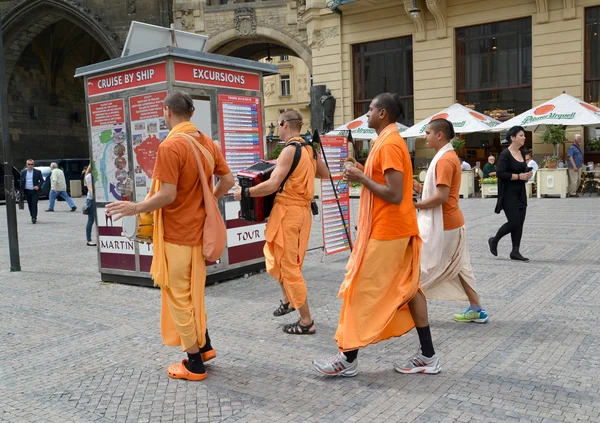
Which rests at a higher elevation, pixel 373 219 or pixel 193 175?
pixel 193 175

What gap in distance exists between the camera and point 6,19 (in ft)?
104

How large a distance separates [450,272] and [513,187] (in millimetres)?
3359

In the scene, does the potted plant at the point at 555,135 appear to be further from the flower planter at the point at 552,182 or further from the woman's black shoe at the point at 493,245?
the woman's black shoe at the point at 493,245

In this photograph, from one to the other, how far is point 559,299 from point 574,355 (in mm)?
1682

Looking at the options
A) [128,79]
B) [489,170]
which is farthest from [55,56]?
[128,79]

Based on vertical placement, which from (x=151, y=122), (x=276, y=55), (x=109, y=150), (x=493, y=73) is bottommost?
(x=109, y=150)

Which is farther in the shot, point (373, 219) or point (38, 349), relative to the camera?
point (38, 349)

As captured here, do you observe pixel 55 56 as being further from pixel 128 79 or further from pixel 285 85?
pixel 128 79

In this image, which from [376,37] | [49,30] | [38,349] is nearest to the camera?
[38,349]

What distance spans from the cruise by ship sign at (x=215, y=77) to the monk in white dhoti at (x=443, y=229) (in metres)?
3.21

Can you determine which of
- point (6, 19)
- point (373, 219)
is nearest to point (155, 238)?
point (373, 219)

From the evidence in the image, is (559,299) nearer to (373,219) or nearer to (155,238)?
(373,219)

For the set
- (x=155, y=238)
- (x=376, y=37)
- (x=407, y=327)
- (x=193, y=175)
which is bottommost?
(x=407, y=327)

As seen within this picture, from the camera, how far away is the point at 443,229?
4.89m
